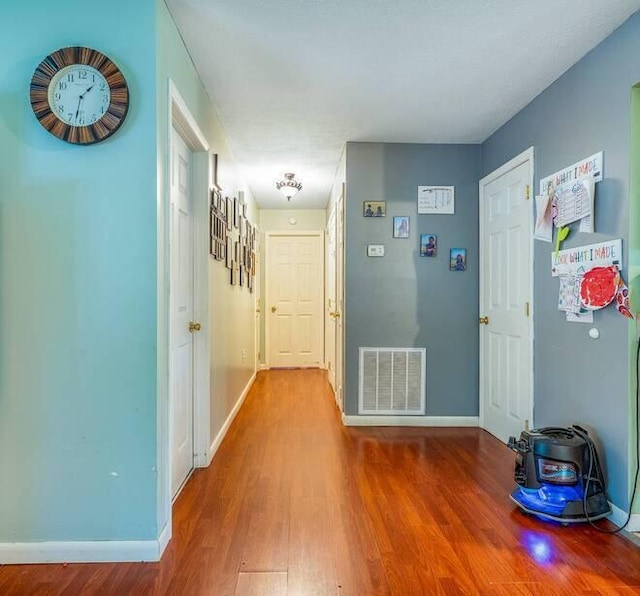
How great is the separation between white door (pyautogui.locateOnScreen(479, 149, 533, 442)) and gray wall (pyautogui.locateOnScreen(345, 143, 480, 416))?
0.44ft

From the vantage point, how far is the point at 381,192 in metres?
3.57

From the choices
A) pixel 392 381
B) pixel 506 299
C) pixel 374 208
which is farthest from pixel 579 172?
pixel 392 381

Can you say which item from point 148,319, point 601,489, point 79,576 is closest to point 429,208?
point 601,489

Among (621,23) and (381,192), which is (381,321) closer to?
(381,192)

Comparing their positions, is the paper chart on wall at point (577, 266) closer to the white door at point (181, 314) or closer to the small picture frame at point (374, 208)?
the small picture frame at point (374, 208)

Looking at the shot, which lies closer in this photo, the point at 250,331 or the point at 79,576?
the point at 79,576

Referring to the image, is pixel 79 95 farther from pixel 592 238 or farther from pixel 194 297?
pixel 592 238

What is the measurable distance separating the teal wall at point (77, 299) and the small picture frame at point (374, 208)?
2120 mm

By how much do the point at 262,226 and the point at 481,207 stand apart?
11.5 ft

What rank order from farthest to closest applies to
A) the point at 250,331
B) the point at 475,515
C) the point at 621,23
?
the point at 250,331, the point at 475,515, the point at 621,23

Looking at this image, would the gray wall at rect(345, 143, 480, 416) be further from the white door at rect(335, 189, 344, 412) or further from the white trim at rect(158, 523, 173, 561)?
the white trim at rect(158, 523, 173, 561)

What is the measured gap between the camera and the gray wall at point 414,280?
3.57 m

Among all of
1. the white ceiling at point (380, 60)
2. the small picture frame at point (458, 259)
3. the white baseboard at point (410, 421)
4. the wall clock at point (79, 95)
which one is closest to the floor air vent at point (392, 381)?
the white baseboard at point (410, 421)

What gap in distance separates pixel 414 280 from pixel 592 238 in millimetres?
1528
